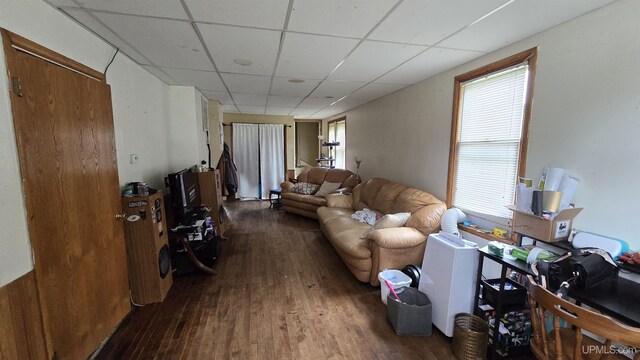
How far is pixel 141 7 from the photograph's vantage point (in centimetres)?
155

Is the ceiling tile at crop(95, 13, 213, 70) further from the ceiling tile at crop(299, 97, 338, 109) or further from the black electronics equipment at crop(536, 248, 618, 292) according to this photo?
the black electronics equipment at crop(536, 248, 618, 292)

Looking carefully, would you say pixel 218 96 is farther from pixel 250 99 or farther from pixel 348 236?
pixel 348 236

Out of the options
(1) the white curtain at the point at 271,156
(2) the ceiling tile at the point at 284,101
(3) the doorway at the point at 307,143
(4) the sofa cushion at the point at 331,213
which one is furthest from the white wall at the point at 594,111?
(3) the doorway at the point at 307,143

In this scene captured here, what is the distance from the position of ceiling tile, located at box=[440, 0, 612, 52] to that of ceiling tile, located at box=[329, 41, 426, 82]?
0.35 m

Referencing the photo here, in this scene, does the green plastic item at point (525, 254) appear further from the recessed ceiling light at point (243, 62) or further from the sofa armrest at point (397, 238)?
the recessed ceiling light at point (243, 62)

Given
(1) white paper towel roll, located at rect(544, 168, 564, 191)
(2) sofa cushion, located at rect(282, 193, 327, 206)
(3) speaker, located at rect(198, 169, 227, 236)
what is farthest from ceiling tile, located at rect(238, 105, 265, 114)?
(1) white paper towel roll, located at rect(544, 168, 564, 191)

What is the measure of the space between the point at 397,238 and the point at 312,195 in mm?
3077

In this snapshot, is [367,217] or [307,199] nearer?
[367,217]

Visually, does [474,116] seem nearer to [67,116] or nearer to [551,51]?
[551,51]

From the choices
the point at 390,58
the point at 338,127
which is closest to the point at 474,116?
the point at 390,58

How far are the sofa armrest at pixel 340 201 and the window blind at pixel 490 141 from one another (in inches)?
78.7

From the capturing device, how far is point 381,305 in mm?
2383

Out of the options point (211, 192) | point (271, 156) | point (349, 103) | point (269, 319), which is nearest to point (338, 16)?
point (269, 319)

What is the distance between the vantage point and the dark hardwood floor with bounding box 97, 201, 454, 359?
1820mm
